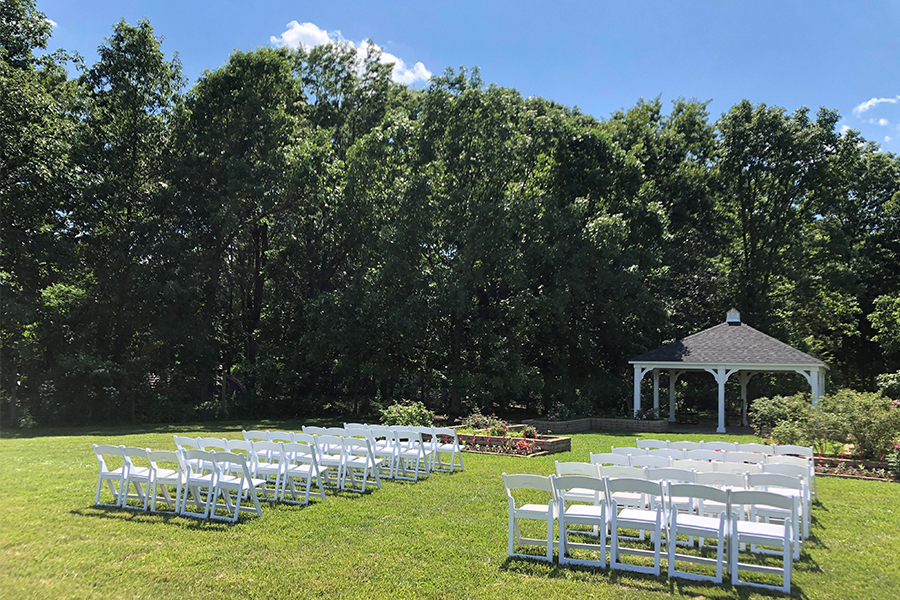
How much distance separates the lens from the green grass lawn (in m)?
5.10

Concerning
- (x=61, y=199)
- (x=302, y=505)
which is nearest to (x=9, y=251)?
(x=61, y=199)

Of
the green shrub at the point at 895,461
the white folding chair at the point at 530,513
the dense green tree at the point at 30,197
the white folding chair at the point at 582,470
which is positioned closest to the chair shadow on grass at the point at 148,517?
the white folding chair at the point at 530,513

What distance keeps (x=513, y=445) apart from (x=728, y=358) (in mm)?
11552

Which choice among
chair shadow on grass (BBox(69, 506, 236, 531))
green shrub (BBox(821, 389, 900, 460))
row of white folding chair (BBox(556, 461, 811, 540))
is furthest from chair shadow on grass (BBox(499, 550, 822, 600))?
green shrub (BBox(821, 389, 900, 460))

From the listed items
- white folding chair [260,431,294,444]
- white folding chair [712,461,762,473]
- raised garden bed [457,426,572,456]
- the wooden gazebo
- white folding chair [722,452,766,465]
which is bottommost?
raised garden bed [457,426,572,456]

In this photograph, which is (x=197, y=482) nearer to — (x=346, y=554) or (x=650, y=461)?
(x=346, y=554)

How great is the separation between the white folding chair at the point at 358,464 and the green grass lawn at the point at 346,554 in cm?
38

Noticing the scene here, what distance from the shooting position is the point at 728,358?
22.1 metres

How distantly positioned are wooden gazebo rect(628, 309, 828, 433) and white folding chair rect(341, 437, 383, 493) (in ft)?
50.5

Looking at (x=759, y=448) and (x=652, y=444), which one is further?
(x=652, y=444)

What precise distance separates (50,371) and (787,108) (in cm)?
3510

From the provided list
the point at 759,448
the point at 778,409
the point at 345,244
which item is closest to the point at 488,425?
the point at 778,409

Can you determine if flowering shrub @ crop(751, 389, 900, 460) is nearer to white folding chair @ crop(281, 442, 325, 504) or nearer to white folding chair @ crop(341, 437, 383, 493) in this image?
white folding chair @ crop(341, 437, 383, 493)

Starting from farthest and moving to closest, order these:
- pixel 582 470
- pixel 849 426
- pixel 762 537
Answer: pixel 849 426, pixel 582 470, pixel 762 537
